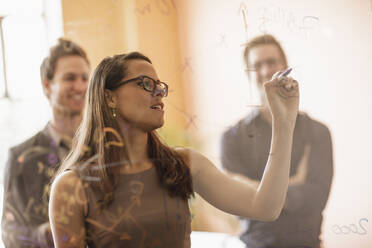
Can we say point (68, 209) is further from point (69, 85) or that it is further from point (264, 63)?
point (264, 63)

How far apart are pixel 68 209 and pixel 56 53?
0.21 metres

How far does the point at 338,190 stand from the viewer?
50 centimetres

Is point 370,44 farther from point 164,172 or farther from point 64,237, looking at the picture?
point 64,237

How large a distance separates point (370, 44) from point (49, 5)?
1.39ft

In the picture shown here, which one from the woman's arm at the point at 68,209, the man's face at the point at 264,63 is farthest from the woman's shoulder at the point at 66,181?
the man's face at the point at 264,63

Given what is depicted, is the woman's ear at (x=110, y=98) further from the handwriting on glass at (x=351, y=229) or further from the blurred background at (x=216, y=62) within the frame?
the handwriting on glass at (x=351, y=229)

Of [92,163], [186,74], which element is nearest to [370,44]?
[186,74]

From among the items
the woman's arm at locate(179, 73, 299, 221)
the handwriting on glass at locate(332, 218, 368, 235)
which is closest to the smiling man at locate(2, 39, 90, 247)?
the woman's arm at locate(179, 73, 299, 221)

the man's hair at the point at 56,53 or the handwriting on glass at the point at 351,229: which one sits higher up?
the man's hair at the point at 56,53

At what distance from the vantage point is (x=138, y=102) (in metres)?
0.47

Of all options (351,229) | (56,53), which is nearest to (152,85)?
(56,53)

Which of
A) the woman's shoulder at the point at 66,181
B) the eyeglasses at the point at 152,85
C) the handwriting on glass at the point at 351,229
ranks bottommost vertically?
the handwriting on glass at the point at 351,229

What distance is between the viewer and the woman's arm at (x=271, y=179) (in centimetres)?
49

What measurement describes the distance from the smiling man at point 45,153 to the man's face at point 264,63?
214 mm
